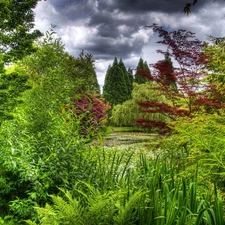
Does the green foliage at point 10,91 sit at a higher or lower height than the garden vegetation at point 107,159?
higher

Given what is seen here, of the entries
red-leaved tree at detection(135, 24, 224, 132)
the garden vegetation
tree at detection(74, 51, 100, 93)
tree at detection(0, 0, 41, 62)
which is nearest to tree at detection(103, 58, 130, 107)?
tree at detection(74, 51, 100, 93)

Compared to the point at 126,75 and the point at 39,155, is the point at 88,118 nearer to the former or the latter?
the point at 39,155

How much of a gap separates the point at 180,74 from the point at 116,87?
23.5m

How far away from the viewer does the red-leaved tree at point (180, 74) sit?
6.04 metres

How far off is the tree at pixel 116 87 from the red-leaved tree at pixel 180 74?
2192 cm

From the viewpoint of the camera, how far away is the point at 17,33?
842cm

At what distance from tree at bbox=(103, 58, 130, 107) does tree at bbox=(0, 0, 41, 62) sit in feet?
65.3

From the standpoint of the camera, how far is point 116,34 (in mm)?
8625

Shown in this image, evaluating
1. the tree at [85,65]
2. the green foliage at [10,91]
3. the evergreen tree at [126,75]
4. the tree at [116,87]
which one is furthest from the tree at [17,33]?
the evergreen tree at [126,75]

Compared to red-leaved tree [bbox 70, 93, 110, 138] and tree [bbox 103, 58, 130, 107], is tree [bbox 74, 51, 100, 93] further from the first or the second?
tree [bbox 103, 58, 130, 107]

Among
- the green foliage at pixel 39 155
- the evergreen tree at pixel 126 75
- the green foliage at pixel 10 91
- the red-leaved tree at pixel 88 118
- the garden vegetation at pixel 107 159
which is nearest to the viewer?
the garden vegetation at pixel 107 159

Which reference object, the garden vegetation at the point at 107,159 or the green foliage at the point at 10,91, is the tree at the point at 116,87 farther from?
the garden vegetation at the point at 107,159

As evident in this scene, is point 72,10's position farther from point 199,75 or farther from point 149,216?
point 149,216

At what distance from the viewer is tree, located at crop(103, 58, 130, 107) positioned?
2909 centimetres
